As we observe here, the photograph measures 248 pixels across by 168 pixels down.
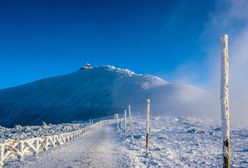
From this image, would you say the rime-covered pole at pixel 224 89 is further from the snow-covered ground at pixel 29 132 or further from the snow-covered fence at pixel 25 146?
the snow-covered ground at pixel 29 132

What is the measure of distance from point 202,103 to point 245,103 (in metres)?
20.7

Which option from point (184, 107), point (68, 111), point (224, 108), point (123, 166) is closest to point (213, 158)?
point (123, 166)

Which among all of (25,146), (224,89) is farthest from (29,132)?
(224,89)

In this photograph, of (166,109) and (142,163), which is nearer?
(142,163)

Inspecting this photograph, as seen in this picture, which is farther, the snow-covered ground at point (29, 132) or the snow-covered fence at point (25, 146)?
the snow-covered ground at point (29, 132)

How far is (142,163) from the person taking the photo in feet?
72.0

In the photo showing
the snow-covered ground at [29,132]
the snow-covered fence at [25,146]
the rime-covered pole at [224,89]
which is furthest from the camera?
the snow-covered ground at [29,132]

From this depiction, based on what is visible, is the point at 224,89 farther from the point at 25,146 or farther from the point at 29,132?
the point at 29,132

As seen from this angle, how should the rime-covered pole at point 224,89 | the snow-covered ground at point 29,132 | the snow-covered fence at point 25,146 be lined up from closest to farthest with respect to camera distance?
the rime-covered pole at point 224,89 < the snow-covered fence at point 25,146 < the snow-covered ground at point 29,132

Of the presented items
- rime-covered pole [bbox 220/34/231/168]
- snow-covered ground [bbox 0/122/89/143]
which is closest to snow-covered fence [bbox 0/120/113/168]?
snow-covered ground [bbox 0/122/89/143]

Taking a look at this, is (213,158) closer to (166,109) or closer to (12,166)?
(12,166)

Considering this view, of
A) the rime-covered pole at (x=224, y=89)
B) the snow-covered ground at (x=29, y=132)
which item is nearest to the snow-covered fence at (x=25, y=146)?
the snow-covered ground at (x=29, y=132)

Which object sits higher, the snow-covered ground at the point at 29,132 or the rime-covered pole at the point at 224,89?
the rime-covered pole at the point at 224,89

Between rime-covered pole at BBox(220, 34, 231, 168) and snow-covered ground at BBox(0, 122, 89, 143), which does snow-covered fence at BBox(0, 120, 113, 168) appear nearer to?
snow-covered ground at BBox(0, 122, 89, 143)
